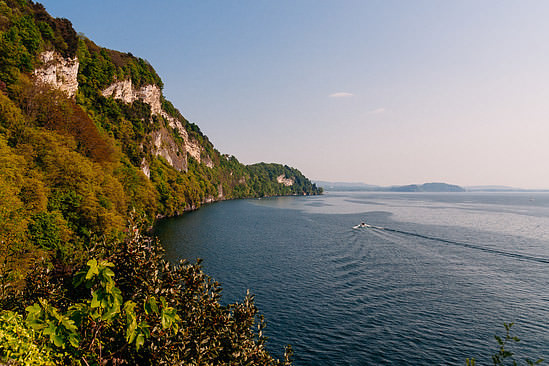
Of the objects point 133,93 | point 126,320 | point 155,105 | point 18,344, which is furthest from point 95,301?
point 155,105

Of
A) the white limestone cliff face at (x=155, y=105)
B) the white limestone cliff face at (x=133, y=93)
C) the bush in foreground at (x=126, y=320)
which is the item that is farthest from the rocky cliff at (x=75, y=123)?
the bush in foreground at (x=126, y=320)

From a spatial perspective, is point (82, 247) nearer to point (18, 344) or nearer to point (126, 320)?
point (18, 344)

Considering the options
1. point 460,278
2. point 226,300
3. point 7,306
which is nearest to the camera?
point 7,306

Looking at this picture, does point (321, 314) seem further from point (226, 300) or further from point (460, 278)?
point (460, 278)

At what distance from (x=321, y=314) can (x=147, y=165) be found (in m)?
97.4

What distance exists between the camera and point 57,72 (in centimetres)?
7200

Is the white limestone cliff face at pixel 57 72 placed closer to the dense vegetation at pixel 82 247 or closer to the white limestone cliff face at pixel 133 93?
the dense vegetation at pixel 82 247

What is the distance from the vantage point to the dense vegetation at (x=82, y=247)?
25.3 feet

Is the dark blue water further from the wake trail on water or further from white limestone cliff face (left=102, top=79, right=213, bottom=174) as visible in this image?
white limestone cliff face (left=102, top=79, right=213, bottom=174)

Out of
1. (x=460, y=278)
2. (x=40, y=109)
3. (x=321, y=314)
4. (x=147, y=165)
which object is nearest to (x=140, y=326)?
(x=321, y=314)

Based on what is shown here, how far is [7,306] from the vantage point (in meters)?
10.7

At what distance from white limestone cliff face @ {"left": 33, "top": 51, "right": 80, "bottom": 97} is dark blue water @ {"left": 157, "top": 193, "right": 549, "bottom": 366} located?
149 ft

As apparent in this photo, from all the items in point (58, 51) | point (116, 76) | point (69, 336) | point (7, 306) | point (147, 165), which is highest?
point (116, 76)

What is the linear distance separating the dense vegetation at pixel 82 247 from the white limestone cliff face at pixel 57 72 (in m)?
1.68
